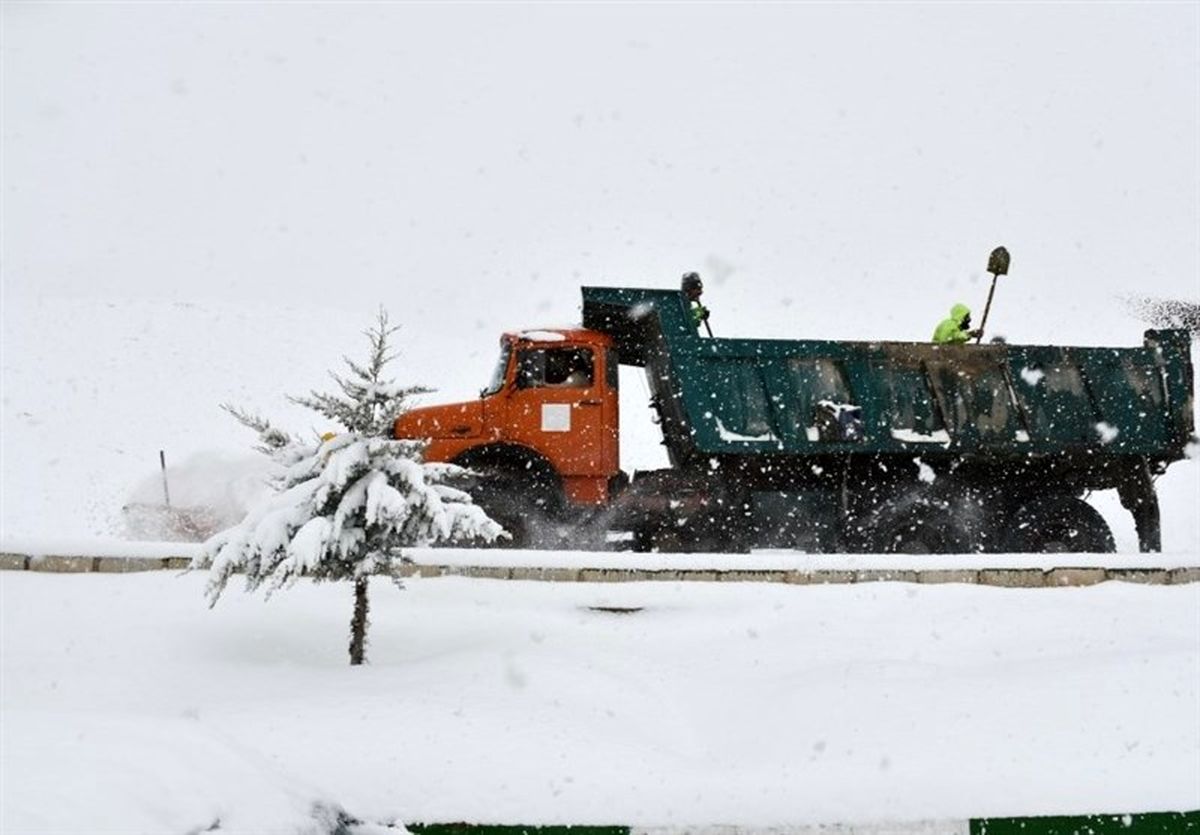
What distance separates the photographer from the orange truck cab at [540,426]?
449 inches

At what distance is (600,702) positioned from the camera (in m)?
6.61

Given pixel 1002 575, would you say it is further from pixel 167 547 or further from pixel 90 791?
pixel 90 791

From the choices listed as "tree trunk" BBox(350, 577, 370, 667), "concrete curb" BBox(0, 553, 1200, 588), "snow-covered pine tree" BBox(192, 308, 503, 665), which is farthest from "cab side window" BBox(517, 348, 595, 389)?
"tree trunk" BBox(350, 577, 370, 667)

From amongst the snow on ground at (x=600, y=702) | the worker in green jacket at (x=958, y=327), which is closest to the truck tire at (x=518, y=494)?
the snow on ground at (x=600, y=702)

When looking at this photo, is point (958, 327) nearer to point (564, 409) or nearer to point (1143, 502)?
point (1143, 502)

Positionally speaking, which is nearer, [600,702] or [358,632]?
[600,702]

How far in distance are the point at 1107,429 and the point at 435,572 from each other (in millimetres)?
7471

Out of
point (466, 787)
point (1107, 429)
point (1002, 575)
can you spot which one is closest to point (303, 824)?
point (466, 787)

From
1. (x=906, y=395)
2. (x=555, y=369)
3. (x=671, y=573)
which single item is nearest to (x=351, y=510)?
(x=671, y=573)

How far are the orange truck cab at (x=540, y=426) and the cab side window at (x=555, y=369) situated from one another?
11mm

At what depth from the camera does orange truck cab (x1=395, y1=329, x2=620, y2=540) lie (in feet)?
37.4

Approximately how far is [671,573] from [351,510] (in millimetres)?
3142

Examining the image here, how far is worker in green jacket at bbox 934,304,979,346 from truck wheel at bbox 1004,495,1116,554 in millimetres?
1949

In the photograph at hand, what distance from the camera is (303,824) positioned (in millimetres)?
3779
